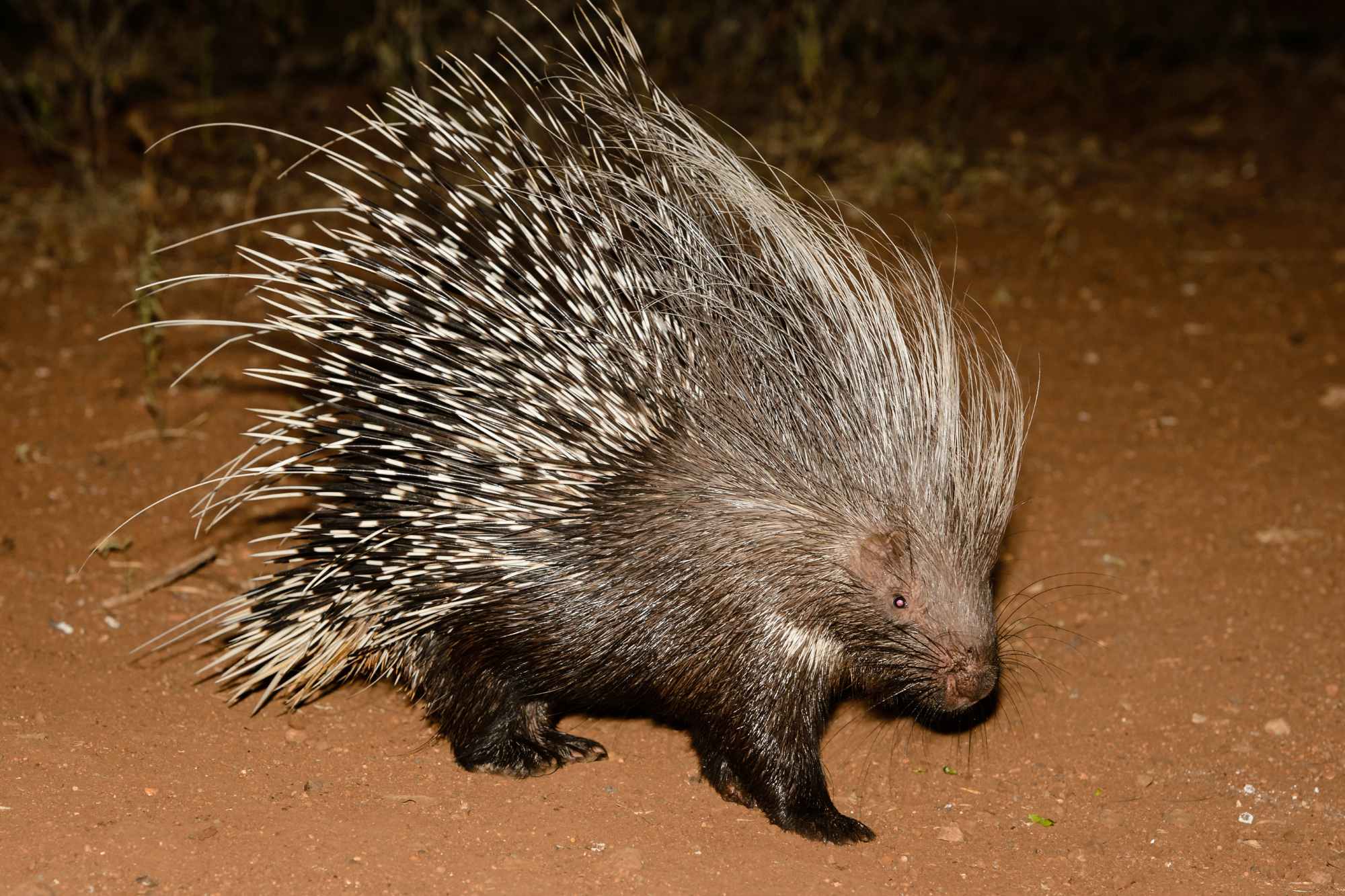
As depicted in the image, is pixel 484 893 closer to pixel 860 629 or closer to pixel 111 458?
pixel 860 629

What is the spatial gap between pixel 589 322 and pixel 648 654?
788 millimetres

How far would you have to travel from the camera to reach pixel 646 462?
2.79 m

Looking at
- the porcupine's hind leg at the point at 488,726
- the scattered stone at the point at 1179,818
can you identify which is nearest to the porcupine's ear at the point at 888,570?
the scattered stone at the point at 1179,818

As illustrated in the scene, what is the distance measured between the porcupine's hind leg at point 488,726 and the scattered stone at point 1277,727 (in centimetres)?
182

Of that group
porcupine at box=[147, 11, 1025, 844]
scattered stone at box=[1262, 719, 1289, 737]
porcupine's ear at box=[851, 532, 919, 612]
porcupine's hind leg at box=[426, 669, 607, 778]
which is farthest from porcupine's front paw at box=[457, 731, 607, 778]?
scattered stone at box=[1262, 719, 1289, 737]

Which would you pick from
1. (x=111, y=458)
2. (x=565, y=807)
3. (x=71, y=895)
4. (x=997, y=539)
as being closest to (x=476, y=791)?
(x=565, y=807)

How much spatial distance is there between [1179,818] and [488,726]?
1678 millimetres

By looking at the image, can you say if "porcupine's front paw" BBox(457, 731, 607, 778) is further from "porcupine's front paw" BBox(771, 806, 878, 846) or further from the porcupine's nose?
the porcupine's nose

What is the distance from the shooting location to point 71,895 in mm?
2338

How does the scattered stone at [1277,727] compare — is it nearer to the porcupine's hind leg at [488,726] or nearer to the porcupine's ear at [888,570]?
the porcupine's ear at [888,570]

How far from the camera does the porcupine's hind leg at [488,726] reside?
119 inches

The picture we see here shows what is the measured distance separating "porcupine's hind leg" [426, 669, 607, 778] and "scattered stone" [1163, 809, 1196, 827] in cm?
146

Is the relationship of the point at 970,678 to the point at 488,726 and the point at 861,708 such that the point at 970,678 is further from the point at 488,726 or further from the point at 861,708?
the point at 488,726

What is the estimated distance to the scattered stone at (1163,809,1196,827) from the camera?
112 inches
